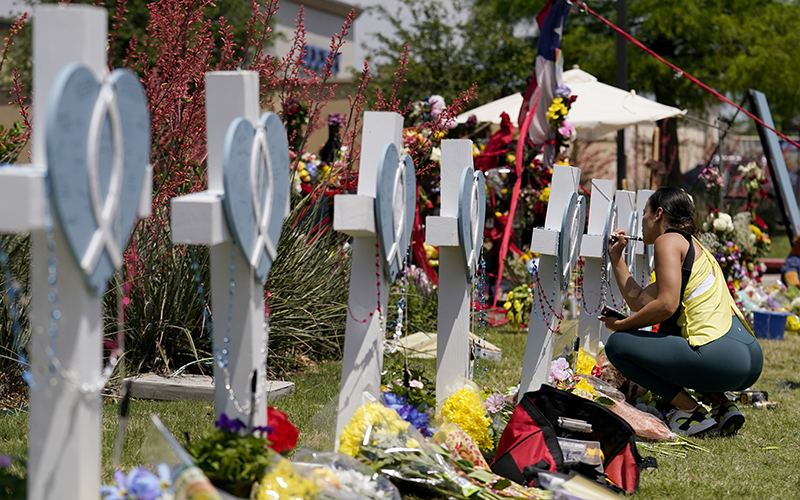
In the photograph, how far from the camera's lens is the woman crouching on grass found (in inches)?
151

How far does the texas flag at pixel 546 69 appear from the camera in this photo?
24.7 ft

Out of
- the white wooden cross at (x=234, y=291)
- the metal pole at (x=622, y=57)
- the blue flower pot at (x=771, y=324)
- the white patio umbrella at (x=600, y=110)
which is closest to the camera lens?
the white wooden cross at (x=234, y=291)

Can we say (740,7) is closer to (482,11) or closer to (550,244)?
(482,11)

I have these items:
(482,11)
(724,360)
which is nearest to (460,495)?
(724,360)

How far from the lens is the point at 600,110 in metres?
9.73

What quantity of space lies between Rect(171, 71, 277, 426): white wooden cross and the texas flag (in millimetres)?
5617

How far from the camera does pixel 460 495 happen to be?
8.89ft

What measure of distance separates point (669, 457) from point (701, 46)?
1726cm

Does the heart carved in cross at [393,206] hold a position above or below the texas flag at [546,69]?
below

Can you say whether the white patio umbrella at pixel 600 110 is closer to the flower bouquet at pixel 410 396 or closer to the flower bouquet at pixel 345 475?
the flower bouquet at pixel 410 396

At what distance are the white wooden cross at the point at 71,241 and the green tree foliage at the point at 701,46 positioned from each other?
→ 17.2 metres

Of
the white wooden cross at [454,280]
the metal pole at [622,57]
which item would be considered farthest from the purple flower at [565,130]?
the white wooden cross at [454,280]

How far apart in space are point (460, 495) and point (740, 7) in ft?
61.6

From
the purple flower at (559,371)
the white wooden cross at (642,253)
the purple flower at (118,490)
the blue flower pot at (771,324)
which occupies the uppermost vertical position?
the white wooden cross at (642,253)
